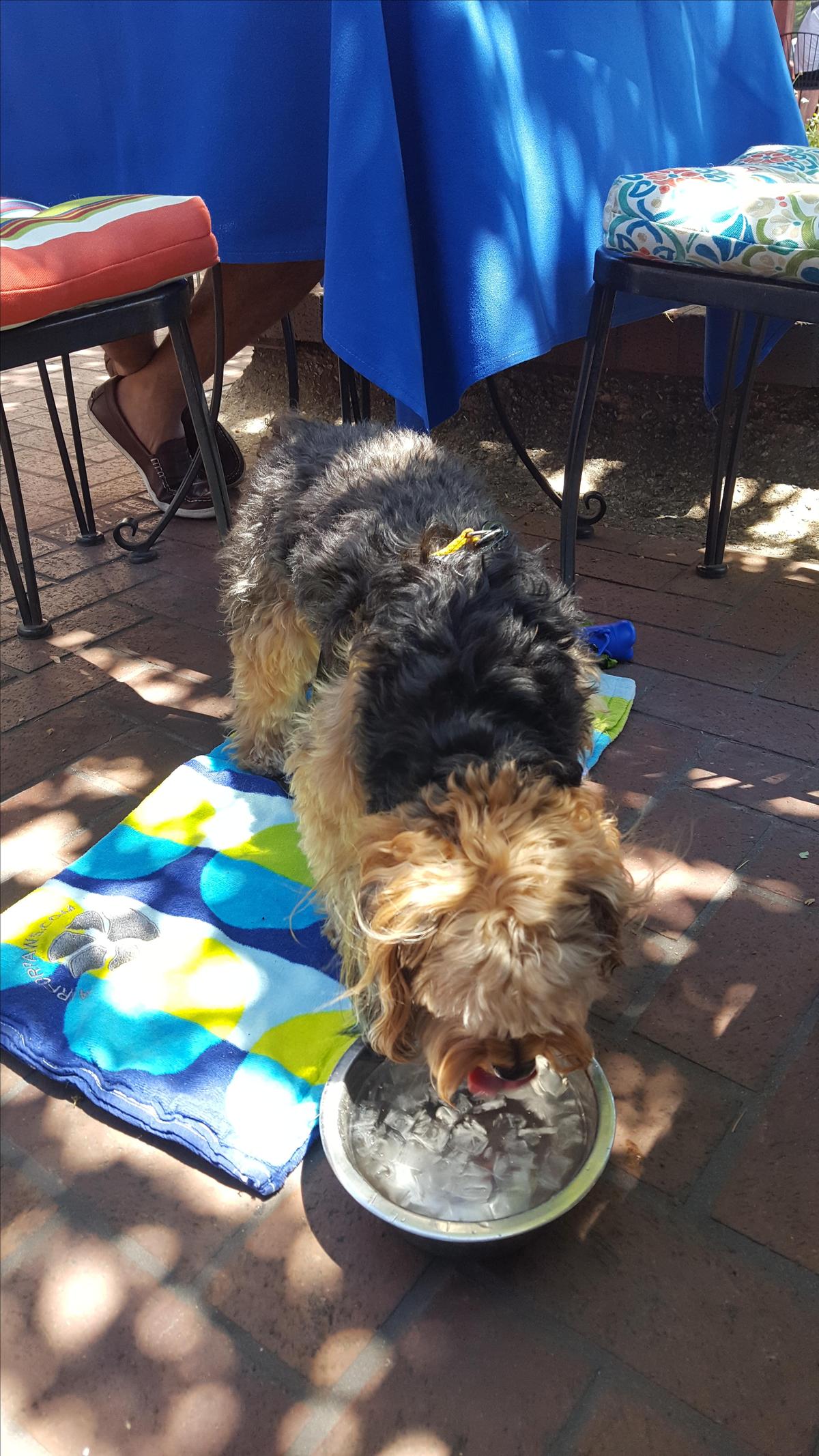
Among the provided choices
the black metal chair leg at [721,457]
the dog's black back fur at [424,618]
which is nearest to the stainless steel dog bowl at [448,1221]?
the dog's black back fur at [424,618]

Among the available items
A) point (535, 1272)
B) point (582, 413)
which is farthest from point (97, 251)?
point (535, 1272)

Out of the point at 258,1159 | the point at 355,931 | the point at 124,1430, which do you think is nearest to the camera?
the point at 124,1430

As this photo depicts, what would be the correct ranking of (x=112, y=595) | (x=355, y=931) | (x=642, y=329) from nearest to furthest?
(x=355, y=931)
(x=112, y=595)
(x=642, y=329)

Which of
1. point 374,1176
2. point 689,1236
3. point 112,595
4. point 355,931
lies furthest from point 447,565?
point 112,595

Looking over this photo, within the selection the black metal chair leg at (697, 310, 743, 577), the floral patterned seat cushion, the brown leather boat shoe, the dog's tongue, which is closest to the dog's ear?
the dog's tongue

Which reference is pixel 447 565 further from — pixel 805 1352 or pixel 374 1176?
pixel 805 1352

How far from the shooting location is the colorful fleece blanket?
6.77 feet

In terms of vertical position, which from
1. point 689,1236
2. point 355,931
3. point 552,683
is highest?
point 552,683

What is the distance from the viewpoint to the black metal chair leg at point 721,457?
367 centimetres

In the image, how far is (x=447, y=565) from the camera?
214cm

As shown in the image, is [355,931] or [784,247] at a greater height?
[784,247]

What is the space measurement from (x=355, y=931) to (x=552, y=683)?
64cm

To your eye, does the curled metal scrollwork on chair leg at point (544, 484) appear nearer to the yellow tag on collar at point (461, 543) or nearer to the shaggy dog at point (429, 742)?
the shaggy dog at point (429, 742)

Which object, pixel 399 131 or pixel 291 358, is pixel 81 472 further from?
pixel 399 131
